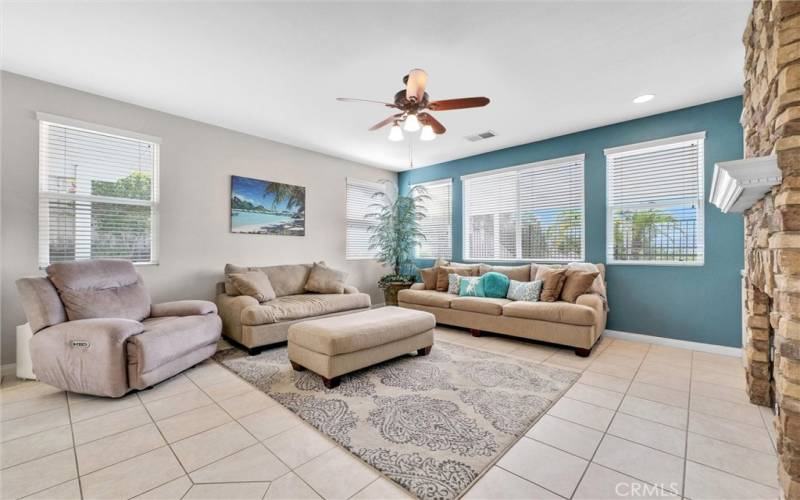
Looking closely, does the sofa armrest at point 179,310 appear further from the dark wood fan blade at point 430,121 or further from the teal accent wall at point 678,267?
the teal accent wall at point 678,267

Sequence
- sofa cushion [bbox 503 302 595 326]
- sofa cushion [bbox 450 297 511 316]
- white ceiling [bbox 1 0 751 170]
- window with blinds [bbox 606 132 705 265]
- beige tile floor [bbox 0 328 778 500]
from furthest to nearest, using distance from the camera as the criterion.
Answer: sofa cushion [bbox 450 297 511 316]
window with blinds [bbox 606 132 705 265]
sofa cushion [bbox 503 302 595 326]
white ceiling [bbox 1 0 751 170]
beige tile floor [bbox 0 328 778 500]

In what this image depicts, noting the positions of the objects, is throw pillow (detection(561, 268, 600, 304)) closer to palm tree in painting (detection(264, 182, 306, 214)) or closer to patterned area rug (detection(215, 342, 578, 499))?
patterned area rug (detection(215, 342, 578, 499))

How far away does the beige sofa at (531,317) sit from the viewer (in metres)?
3.41

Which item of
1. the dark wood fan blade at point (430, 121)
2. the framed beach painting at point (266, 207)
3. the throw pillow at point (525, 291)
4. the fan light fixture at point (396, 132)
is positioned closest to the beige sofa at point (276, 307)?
the framed beach painting at point (266, 207)

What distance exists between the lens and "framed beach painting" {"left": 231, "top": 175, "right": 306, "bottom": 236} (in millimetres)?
4426

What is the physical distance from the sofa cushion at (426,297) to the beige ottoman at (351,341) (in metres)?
1.24

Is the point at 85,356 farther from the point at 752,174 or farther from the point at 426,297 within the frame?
the point at 752,174

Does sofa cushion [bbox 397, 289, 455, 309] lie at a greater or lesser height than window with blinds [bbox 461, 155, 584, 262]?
lesser

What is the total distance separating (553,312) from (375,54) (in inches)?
120

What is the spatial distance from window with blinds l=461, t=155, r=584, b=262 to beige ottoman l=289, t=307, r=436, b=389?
2428mm

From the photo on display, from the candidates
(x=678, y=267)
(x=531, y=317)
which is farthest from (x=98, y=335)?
(x=678, y=267)

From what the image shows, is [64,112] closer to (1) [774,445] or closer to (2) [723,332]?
(1) [774,445]

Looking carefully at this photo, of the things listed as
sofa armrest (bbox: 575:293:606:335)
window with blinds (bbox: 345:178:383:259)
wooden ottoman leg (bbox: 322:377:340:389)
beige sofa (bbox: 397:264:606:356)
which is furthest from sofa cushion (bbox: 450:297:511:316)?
window with blinds (bbox: 345:178:383:259)

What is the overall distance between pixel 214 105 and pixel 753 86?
14.6 feet
